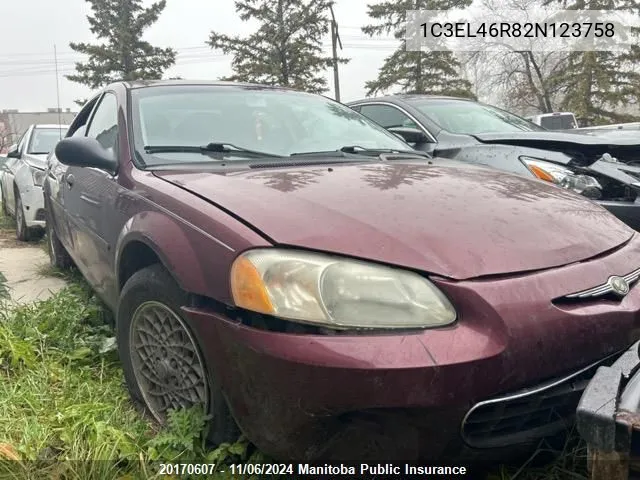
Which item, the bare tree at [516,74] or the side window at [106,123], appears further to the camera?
the bare tree at [516,74]

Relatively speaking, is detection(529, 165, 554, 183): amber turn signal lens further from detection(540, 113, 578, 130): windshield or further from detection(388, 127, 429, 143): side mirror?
detection(540, 113, 578, 130): windshield

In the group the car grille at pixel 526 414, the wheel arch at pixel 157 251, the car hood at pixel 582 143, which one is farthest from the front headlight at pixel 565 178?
the wheel arch at pixel 157 251

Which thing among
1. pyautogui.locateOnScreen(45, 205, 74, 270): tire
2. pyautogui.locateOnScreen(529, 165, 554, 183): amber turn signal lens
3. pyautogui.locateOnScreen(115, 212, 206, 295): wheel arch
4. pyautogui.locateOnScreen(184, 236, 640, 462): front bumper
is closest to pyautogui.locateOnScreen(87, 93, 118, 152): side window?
pyautogui.locateOnScreen(115, 212, 206, 295): wheel arch

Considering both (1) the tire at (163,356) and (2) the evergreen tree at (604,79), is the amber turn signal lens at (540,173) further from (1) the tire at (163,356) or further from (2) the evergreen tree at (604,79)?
(2) the evergreen tree at (604,79)

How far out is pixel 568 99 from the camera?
25.0m

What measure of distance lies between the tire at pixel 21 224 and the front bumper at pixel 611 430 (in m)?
6.32

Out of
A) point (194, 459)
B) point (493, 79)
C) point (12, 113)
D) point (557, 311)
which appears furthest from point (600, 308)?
point (12, 113)

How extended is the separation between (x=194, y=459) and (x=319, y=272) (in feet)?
2.61

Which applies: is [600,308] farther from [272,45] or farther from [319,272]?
[272,45]

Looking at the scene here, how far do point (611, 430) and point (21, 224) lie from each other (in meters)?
6.64

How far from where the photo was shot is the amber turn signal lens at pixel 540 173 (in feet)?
11.7

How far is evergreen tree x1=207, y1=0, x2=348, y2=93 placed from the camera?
81.6ft

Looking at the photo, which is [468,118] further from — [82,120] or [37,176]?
[37,176]

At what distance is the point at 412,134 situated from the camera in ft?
15.0
